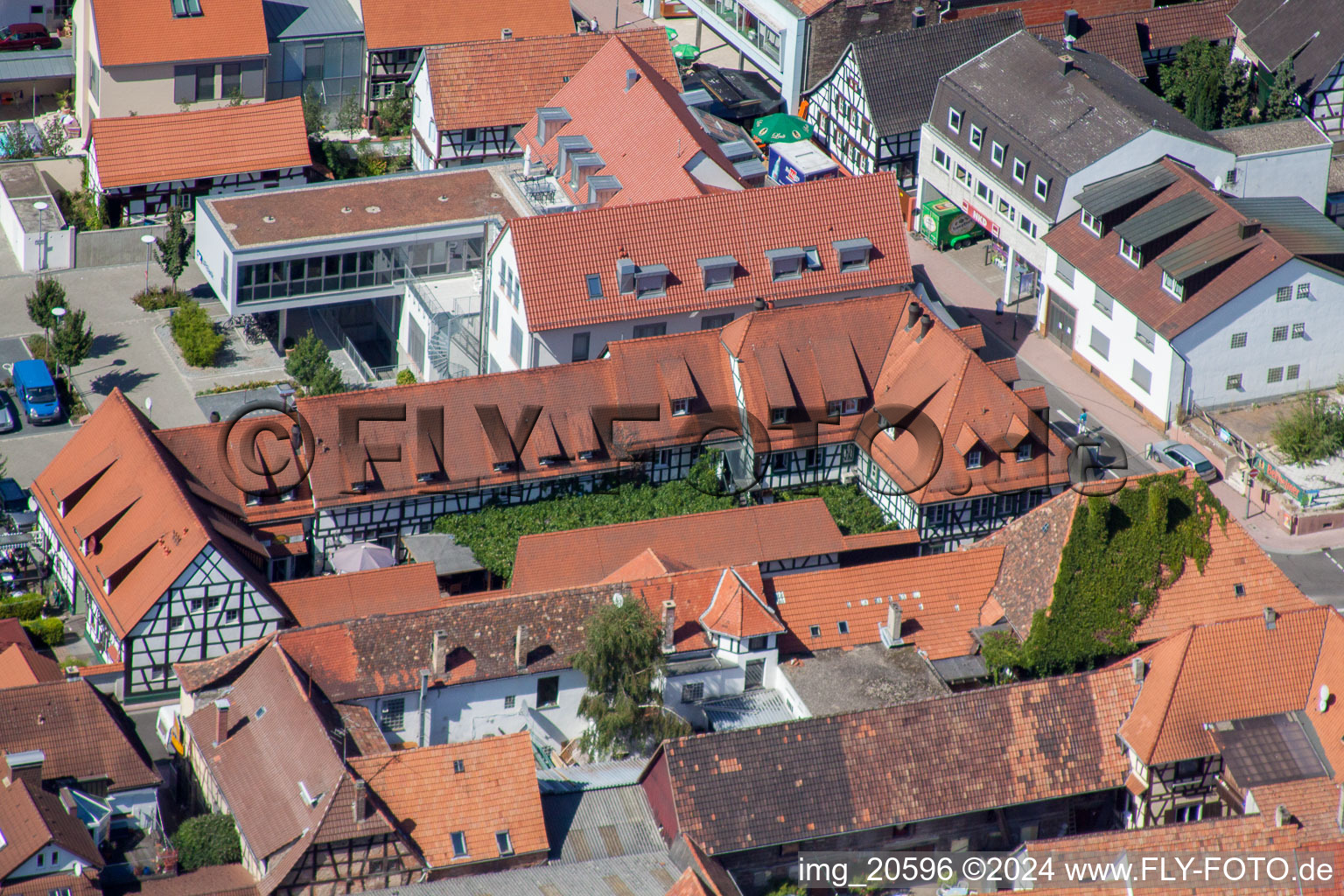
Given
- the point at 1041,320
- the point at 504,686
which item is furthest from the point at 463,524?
the point at 1041,320

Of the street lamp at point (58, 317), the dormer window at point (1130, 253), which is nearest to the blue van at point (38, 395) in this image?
the street lamp at point (58, 317)

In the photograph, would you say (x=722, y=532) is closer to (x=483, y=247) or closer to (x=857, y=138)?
(x=483, y=247)

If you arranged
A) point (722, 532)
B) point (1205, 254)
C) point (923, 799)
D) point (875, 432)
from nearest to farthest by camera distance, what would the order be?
1. point (923, 799)
2. point (722, 532)
3. point (875, 432)
4. point (1205, 254)

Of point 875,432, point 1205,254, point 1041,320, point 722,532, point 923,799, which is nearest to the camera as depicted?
point 923,799

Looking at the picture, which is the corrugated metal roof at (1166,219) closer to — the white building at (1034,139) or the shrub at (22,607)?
the white building at (1034,139)

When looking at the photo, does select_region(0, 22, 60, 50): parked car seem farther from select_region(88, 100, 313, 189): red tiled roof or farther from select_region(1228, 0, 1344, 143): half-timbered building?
select_region(1228, 0, 1344, 143): half-timbered building

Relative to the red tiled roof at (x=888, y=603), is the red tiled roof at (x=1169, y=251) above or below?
above
